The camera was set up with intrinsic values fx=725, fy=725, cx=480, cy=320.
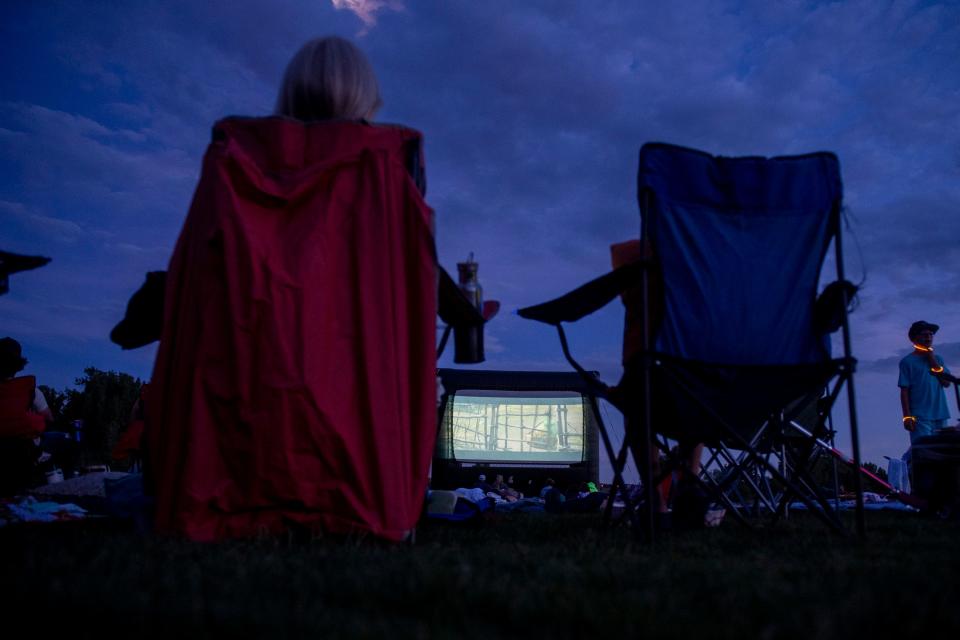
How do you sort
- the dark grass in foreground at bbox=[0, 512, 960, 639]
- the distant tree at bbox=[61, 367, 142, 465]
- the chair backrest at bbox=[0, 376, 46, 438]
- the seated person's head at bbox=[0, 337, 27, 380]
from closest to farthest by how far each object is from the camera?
the dark grass in foreground at bbox=[0, 512, 960, 639], the chair backrest at bbox=[0, 376, 46, 438], the seated person's head at bbox=[0, 337, 27, 380], the distant tree at bbox=[61, 367, 142, 465]

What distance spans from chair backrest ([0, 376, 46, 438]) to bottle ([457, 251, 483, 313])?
2852 mm

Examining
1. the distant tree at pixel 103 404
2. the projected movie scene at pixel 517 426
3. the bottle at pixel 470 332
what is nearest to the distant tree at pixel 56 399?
the distant tree at pixel 103 404

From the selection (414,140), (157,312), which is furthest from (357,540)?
(414,140)

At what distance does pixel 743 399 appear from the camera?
281 centimetres

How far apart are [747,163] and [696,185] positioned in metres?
0.23

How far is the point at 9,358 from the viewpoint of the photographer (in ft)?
13.6

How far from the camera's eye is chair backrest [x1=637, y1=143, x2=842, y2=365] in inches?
103

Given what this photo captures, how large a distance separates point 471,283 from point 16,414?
292 cm

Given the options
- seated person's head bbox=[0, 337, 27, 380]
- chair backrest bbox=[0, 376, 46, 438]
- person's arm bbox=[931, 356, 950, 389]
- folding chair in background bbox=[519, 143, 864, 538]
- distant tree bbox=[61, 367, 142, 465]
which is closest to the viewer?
folding chair in background bbox=[519, 143, 864, 538]

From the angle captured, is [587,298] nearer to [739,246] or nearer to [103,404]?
[739,246]

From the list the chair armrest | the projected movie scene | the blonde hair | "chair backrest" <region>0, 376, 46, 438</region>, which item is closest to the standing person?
the projected movie scene

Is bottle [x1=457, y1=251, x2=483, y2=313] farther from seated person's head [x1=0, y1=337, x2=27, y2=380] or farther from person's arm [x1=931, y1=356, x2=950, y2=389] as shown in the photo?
person's arm [x1=931, y1=356, x2=950, y2=389]

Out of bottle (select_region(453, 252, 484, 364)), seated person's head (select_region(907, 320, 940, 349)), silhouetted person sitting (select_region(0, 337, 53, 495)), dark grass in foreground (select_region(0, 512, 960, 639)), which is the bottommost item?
dark grass in foreground (select_region(0, 512, 960, 639))

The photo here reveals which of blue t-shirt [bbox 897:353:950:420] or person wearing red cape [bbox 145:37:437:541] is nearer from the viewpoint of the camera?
person wearing red cape [bbox 145:37:437:541]
